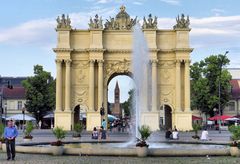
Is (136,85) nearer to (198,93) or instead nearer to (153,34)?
(153,34)

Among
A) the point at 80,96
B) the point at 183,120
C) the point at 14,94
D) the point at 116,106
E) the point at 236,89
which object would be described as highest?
the point at 236,89

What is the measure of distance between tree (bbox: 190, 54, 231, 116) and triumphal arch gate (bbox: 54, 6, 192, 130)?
76.7 ft

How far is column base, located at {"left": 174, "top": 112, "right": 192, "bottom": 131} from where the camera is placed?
74875 mm

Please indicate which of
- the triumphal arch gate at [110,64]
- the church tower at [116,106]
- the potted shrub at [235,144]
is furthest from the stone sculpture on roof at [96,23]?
the church tower at [116,106]

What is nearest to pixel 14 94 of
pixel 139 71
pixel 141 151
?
pixel 139 71

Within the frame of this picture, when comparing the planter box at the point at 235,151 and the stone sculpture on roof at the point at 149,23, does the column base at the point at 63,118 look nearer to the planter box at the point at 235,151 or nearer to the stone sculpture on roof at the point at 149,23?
the stone sculpture on roof at the point at 149,23

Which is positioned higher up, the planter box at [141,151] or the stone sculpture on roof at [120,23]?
the stone sculpture on roof at [120,23]

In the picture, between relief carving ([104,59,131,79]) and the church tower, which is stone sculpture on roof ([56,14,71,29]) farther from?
the church tower

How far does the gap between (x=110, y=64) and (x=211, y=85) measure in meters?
29.9

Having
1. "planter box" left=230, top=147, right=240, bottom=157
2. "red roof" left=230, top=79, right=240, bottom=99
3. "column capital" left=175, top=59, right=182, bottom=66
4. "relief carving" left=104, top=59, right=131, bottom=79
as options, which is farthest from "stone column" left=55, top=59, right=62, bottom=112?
"red roof" left=230, top=79, right=240, bottom=99

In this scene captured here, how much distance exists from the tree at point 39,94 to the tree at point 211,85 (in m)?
27.6

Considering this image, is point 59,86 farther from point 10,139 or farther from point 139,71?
point 10,139

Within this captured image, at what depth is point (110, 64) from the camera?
7612 centimetres

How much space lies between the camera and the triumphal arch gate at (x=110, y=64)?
74.9 meters
